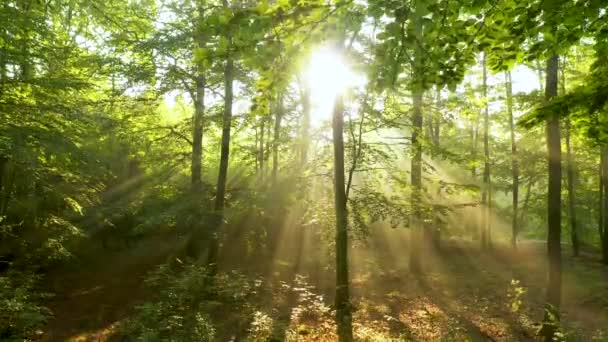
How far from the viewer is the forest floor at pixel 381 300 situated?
37.2 ft

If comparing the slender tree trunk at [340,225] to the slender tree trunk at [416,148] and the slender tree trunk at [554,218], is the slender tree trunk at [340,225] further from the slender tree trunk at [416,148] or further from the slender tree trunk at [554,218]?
the slender tree trunk at [554,218]

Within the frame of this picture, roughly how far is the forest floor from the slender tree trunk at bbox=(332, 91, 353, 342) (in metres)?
0.50

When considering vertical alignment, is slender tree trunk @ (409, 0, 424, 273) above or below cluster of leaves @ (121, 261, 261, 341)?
above

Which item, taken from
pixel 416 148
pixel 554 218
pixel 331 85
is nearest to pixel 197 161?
pixel 331 85

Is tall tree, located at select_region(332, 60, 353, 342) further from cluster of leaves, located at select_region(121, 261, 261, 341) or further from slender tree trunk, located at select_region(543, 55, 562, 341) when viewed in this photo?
slender tree trunk, located at select_region(543, 55, 562, 341)

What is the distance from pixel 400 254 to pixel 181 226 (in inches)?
507

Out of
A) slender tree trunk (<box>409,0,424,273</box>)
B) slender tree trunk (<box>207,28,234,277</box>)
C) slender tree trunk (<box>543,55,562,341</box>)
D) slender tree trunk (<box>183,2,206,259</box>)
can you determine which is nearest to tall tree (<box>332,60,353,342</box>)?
slender tree trunk (<box>409,0,424,273</box>)

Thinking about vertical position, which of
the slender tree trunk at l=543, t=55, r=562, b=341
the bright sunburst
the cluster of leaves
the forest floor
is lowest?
the forest floor

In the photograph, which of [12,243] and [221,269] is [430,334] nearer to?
[221,269]

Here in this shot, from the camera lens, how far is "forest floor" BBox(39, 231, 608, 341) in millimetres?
11352

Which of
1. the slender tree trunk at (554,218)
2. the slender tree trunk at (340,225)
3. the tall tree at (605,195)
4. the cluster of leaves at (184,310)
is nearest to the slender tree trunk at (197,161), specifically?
the cluster of leaves at (184,310)

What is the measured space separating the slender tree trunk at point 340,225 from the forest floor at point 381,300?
498mm

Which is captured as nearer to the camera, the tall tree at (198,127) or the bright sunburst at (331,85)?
the bright sunburst at (331,85)

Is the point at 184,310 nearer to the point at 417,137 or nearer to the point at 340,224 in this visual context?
the point at 340,224
